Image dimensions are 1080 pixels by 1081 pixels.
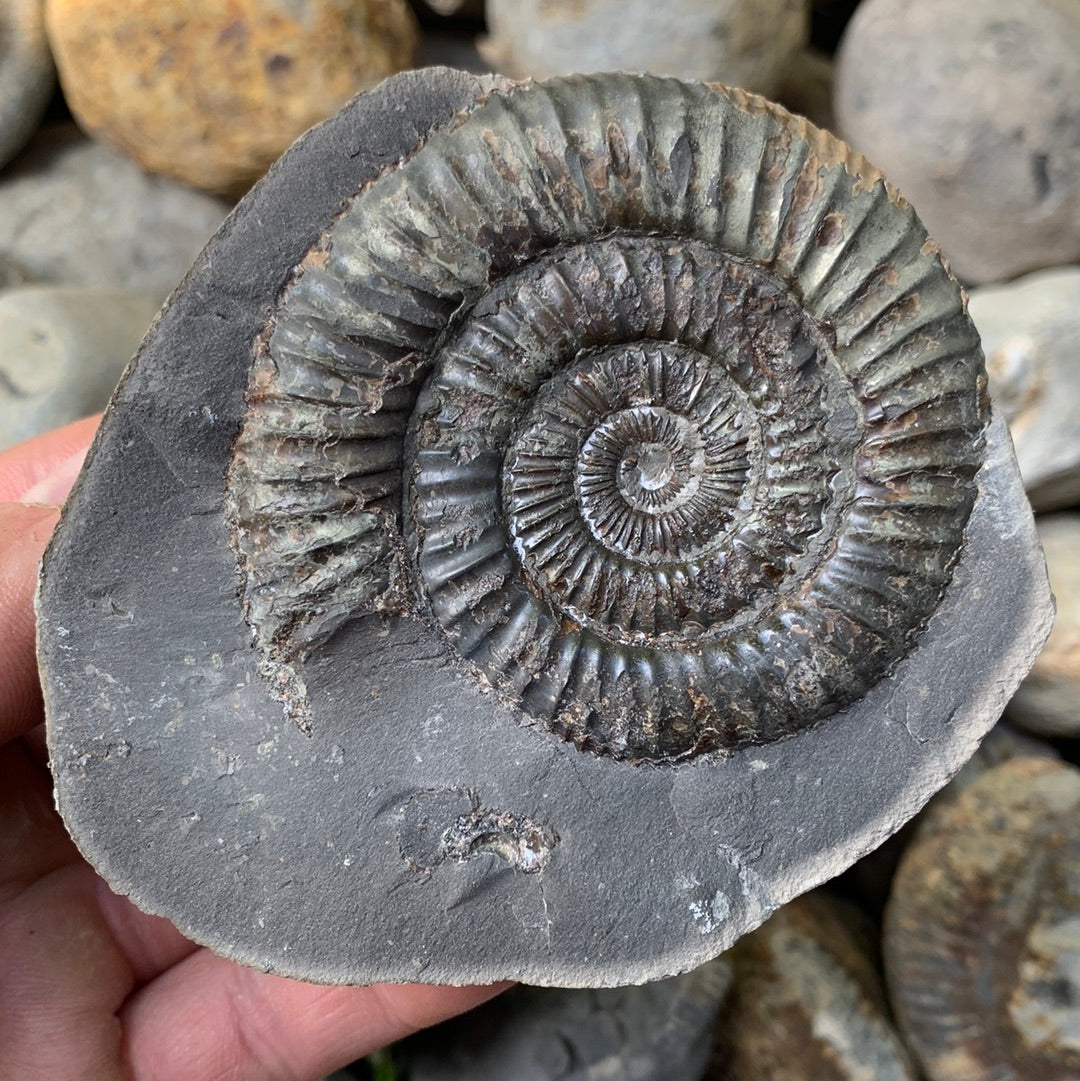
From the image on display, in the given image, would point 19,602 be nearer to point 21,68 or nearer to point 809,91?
point 21,68

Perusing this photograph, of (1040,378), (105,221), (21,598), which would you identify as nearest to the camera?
(21,598)

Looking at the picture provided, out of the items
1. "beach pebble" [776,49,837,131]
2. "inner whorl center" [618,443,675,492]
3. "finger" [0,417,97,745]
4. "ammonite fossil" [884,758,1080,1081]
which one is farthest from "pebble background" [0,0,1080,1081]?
"inner whorl center" [618,443,675,492]

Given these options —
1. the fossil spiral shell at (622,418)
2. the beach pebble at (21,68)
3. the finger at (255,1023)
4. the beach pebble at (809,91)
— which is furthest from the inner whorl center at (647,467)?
the beach pebble at (21,68)

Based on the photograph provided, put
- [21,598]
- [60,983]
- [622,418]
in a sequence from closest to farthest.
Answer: [622,418]
[21,598]
[60,983]

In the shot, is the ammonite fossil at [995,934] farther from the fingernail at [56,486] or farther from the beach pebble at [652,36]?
the fingernail at [56,486]

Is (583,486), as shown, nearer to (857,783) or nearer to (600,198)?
(600,198)

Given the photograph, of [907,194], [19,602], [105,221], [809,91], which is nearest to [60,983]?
[19,602]
